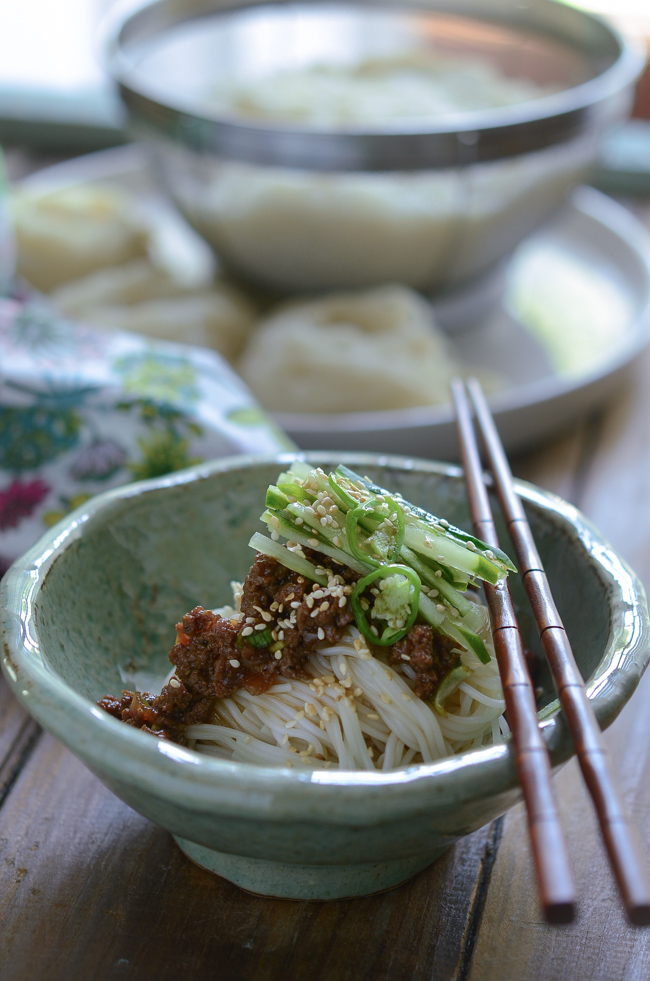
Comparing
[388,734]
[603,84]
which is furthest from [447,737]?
[603,84]

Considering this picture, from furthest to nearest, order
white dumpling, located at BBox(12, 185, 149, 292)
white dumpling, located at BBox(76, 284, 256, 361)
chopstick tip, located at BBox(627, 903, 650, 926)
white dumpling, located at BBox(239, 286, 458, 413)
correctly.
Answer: white dumpling, located at BBox(12, 185, 149, 292) → white dumpling, located at BBox(76, 284, 256, 361) → white dumpling, located at BBox(239, 286, 458, 413) → chopstick tip, located at BBox(627, 903, 650, 926)

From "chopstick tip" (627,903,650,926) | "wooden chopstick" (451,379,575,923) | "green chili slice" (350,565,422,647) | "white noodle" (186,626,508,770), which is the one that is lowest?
"white noodle" (186,626,508,770)

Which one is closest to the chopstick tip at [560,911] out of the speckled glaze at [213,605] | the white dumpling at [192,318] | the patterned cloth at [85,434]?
the speckled glaze at [213,605]

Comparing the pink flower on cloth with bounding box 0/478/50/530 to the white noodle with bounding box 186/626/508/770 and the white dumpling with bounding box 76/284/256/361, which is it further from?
the white dumpling with bounding box 76/284/256/361

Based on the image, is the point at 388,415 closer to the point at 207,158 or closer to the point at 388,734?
the point at 207,158

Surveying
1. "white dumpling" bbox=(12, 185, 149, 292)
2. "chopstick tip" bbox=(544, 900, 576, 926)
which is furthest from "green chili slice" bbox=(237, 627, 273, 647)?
"white dumpling" bbox=(12, 185, 149, 292)
